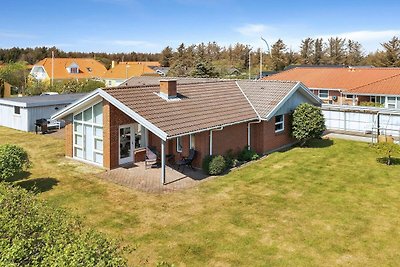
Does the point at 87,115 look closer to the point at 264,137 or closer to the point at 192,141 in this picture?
the point at 192,141

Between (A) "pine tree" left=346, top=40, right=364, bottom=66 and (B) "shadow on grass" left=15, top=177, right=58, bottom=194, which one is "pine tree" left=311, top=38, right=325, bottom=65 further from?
Answer: (B) "shadow on grass" left=15, top=177, right=58, bottom=194

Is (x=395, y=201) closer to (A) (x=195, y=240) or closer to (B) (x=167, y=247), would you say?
(A) (x=195, y=240)

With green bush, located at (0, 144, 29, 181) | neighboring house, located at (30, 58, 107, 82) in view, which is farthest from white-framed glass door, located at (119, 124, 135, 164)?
neighboring house, located at (30, 58, 107, 82)

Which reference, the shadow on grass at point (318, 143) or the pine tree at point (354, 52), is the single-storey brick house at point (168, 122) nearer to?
the shadow on grass at point (318, 143)

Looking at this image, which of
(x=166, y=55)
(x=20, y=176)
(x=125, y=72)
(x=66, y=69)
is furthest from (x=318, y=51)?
(x=20, y=176)

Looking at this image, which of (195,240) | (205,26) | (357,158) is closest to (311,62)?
(205,26)
